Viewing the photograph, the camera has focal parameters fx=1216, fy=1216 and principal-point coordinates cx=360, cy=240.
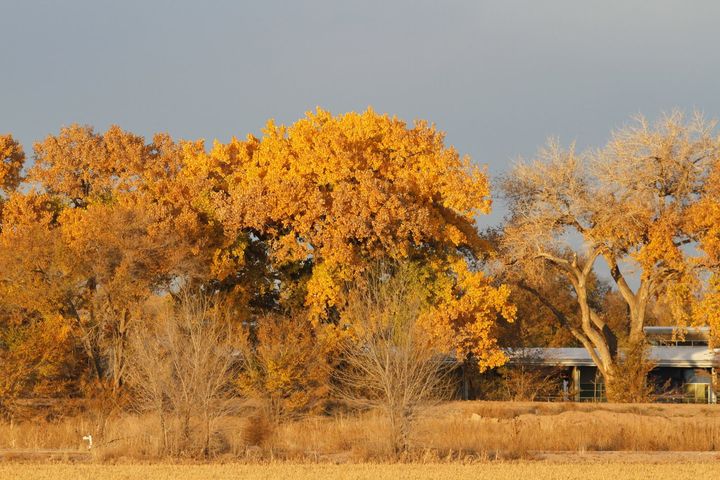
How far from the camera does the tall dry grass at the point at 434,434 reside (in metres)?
29.6

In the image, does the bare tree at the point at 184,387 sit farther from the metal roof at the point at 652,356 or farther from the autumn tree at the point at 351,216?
the metal roof at the point at 652,356

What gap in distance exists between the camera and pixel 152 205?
43.2 meters

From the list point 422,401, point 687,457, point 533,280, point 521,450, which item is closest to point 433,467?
point 422,401

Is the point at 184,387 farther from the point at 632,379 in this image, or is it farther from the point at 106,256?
the point at 632,379

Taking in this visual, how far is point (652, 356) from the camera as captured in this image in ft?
194

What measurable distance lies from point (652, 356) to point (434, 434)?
98.6ft

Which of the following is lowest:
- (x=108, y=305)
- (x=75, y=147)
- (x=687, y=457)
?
(x=687, y=457)

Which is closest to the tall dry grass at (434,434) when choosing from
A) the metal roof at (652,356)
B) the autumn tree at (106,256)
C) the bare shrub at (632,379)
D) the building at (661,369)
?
the autumn tree at (106,256)

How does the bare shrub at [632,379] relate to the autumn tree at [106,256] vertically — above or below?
below

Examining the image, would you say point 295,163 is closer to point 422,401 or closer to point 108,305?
point 108,305

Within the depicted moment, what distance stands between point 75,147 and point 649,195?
2337 centimetres

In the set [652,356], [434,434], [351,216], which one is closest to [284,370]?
[351,216]

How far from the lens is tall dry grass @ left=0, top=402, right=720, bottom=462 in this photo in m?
29.6

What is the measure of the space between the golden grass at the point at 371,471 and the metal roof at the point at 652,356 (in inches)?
1038
